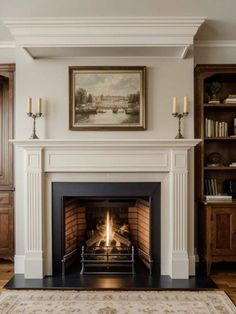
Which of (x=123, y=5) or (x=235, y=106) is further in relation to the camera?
(x=235, y=106)

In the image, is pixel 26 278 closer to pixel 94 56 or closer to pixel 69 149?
pixel 69 149

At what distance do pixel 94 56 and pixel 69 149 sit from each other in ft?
3.42

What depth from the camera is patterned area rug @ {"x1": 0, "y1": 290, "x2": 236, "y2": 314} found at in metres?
2.62

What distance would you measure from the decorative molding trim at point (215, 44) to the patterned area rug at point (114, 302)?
264cm

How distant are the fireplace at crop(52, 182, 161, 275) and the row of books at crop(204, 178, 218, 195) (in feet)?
2.36

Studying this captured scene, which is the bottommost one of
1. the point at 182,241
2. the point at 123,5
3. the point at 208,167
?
the point at 182,241

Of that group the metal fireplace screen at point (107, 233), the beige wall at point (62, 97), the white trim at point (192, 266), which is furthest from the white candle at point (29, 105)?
the white trim at point (192, 266)

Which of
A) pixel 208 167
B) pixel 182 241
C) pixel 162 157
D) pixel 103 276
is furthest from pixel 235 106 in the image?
pixel 103 276

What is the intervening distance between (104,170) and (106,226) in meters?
0.82

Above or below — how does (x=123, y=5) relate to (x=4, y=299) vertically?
above

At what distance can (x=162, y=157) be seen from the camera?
3.32 meters

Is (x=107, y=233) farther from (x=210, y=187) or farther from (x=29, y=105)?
(x=29, y=105)

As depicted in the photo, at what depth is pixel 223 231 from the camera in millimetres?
3373

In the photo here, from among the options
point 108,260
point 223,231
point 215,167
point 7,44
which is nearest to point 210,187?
point 215,167
